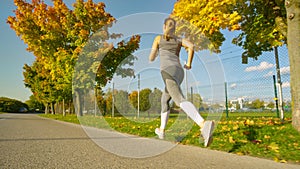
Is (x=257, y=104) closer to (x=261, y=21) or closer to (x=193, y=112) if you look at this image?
(x=261, y=21)

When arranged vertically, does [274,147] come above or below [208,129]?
below

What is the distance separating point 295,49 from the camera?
480 centimetres

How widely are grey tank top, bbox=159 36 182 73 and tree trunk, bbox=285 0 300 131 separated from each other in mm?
3160

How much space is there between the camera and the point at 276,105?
873 cm

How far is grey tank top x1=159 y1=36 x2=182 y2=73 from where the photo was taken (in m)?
2.91

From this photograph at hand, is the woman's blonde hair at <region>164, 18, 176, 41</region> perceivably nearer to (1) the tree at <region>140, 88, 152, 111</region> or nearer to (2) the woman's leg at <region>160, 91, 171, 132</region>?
(2) the woman's leg at <region>160, 91, 171, 132</region>

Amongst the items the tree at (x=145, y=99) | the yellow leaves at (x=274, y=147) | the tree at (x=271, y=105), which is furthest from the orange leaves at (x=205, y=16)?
the tree at (x=271, y=105)

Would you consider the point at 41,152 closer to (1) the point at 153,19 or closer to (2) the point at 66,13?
(1) the point at 153,19

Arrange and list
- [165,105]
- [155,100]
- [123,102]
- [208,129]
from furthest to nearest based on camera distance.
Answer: [123,102]
[155,100]
[165,105]
[208,129]

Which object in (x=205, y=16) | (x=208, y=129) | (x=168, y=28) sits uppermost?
(x=205, y=16)

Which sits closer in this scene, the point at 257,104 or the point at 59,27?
the point at 257,104

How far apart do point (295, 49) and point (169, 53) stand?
333 cm

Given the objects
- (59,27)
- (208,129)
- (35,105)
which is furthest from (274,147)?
(35,105)

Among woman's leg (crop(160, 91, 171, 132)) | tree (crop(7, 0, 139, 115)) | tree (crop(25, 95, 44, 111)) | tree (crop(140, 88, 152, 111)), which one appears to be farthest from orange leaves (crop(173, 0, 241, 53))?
tree (crop(25, 95, 44, 111))
